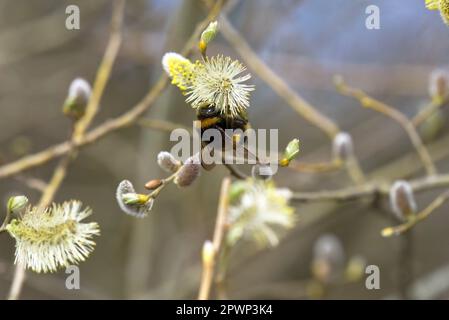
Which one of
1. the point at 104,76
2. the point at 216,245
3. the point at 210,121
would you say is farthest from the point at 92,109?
the point at 210,121

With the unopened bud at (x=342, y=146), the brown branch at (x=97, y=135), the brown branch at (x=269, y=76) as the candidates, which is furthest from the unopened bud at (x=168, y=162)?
the unopened bud at (x=342, y=146)

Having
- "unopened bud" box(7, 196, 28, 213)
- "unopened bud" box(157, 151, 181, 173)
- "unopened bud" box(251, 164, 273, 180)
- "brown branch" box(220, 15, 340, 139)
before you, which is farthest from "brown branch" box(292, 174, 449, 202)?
"unopened bud" box(7, 196, 28, 213)

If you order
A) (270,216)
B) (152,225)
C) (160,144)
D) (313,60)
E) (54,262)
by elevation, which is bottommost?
(54,262)

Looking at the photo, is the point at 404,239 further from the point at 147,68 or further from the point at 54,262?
the point at 147,68

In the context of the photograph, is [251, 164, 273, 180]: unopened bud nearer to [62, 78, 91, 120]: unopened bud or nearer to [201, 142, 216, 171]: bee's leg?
[201, 142, 216, 171]: bee's leg
